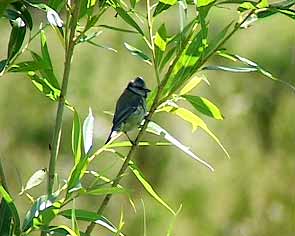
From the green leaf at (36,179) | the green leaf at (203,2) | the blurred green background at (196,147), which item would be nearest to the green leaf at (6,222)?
the green leaf at (36,179)

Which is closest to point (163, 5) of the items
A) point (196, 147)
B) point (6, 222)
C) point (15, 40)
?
point (15, 40)

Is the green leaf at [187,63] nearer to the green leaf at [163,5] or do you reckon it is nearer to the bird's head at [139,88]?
the green leaf at [163,5]

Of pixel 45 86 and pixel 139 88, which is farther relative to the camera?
pixel 139 88

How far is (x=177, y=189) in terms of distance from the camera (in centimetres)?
323

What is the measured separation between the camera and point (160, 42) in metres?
0.80

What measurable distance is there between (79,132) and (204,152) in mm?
2499

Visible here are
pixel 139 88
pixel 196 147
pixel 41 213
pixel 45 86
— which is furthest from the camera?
pixel 196 147

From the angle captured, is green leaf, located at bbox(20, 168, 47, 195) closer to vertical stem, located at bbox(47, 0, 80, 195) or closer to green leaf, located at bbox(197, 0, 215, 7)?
vertical stem, located at bbox(47, 0, 80, 195)

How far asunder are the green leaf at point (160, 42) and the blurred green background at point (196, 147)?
6.79ft

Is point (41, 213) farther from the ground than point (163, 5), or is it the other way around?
point (163, 5)

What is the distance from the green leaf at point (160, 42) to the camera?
2.61ft

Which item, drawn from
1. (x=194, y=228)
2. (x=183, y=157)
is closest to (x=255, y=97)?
(x=183, y=157)

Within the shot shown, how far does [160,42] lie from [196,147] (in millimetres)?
2424

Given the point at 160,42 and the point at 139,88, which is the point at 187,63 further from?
the point at 139,88
